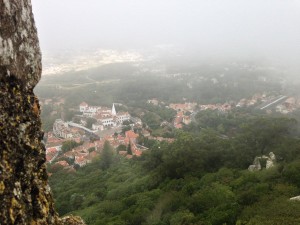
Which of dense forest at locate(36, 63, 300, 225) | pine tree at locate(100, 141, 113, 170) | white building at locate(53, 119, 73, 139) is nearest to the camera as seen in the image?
dense forest at locate(36, 63, 300, 225)

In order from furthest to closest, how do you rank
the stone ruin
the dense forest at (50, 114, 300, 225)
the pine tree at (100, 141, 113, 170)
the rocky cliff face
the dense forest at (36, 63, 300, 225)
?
the pine tree at (100, 141, 113, 170), the stone ruin, the dense forest at (36, 63, 300, 225), the dense forest at (50, 114, 300, 225), the rocky cliff face

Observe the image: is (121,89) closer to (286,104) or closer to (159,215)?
(286,104)

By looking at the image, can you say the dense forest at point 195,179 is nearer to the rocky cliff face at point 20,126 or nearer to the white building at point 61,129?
the white building at point 61,129

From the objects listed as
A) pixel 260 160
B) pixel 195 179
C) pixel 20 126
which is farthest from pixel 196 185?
pixel 20 126

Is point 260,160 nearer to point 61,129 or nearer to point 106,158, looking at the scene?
point 106,158

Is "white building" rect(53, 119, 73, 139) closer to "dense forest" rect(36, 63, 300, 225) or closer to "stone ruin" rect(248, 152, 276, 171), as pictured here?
"dense forest" rect(36, 63, 300, 225)

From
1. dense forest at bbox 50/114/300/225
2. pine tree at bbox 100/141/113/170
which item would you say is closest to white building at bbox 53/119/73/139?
pine tree at bbox 100/141/113/170
